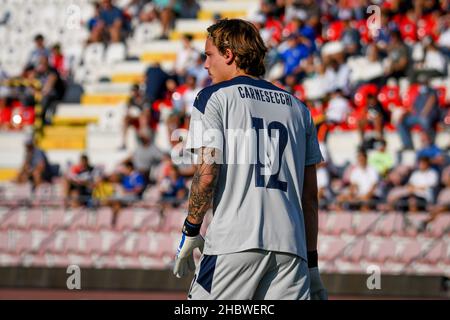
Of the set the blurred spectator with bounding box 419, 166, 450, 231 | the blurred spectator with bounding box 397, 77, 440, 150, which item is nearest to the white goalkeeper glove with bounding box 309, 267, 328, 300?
the blurred spectator with bounding box 419, 166, 450, 231

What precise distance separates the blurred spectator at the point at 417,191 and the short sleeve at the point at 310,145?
893 centimetres

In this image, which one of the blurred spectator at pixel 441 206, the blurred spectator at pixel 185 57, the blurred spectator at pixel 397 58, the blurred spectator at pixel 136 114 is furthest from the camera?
the blurred spectator at pixel 185 57

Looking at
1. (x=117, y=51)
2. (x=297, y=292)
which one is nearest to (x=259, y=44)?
(x=297, y=292)

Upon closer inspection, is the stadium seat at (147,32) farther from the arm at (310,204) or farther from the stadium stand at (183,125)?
the arm at (310,204)

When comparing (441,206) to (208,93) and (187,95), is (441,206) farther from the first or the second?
(208,93)

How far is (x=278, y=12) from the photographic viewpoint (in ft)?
64.8

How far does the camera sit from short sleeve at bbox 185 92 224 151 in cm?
500

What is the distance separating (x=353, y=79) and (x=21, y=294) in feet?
19.7

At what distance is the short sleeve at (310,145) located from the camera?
5309 millimetres

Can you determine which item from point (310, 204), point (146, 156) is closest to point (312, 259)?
point (310, 204)

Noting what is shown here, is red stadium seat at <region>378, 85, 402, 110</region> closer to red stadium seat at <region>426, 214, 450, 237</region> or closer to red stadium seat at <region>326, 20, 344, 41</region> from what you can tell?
red stadium seat at <region>326, 20, 344, 41</region>

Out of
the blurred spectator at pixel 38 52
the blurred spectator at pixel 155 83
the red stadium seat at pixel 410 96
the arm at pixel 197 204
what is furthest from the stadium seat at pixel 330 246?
the arm at pixel 197 204
